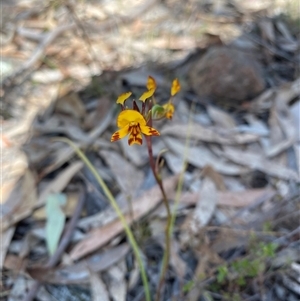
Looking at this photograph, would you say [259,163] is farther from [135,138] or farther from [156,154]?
[135,138]

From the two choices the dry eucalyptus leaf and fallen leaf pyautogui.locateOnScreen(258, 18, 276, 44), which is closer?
the dry eucalyptus leaf

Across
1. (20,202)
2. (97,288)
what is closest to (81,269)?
(97,288)

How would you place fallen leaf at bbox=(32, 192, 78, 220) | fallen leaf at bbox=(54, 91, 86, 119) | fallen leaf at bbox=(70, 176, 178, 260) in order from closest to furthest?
fallen leaf at bbox=(70, 176, 178, 260), fallen leaf at bbox=(32, 192, 78, 220), fallen leaf at bbox=(54, 91, 86, 119)

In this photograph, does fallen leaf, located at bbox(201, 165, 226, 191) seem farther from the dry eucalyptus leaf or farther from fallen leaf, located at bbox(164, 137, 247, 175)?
the dry eucalyptus leaf

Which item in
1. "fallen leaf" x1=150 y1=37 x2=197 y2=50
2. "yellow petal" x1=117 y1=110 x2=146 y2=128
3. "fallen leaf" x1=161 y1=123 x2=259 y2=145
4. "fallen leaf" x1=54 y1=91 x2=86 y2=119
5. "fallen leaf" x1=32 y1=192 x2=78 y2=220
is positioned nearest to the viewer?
"yellow petal" x1=117 y1=110 x2=146 y2=128

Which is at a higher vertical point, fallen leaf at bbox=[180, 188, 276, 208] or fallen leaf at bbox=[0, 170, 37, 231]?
fallen leaf at bbox=[0, 170, 37, 231]

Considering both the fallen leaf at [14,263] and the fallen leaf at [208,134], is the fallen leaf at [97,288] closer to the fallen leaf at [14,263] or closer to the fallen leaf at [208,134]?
the fallen leaf at [14,263]

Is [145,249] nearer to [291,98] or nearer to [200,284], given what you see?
[200,284]

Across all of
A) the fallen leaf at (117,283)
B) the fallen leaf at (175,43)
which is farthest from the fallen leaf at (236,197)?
the fallen leaf at (175,43)

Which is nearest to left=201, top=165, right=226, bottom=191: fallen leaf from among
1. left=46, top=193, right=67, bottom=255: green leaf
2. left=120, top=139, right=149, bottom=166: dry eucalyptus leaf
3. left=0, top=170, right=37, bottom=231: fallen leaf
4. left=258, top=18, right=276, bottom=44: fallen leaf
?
left=120, top=139, right=149, bottom=166: dry eucalyptus leaf
